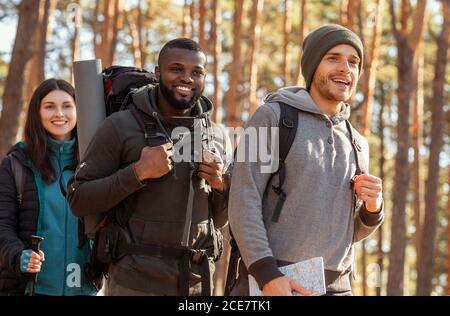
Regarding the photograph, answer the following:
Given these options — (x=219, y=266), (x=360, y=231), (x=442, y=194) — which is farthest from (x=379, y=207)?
(x=442, y=194)

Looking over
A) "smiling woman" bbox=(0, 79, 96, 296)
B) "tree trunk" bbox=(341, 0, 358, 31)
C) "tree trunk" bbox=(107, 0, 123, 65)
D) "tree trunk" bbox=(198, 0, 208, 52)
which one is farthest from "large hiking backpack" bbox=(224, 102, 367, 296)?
"tree trunk" bbox=(107, 0, 123, 65)

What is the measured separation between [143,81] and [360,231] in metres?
1.57

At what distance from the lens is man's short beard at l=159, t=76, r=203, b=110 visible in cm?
482

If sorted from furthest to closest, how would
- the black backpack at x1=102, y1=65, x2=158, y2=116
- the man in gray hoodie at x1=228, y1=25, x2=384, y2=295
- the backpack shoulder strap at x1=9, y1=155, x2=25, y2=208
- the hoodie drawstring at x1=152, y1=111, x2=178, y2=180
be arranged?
1. the backpack shoulder strap at x1=9, y1=155, x2=25, y2=208
2. the black backpack at x1=102, y1=65, x2=158, y2=116
3. the hoodie drawstring at x1=152, y1=111, x2=178, y2=180
4. the man in gray hoodie at x1=228, y1=25, x2=384, y2=295

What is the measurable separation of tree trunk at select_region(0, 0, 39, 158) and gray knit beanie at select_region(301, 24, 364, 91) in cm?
630

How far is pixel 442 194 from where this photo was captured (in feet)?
97.7

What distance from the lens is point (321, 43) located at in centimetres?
439

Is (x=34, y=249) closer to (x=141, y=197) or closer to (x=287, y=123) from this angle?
(x=141, y=197)

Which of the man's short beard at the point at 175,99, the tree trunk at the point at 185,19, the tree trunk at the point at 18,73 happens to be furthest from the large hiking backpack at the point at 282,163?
the tree trunk at the point at 185,19

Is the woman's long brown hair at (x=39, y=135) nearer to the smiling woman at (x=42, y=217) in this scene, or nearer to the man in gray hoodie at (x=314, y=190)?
the smiling woman at (x=42, y=217)

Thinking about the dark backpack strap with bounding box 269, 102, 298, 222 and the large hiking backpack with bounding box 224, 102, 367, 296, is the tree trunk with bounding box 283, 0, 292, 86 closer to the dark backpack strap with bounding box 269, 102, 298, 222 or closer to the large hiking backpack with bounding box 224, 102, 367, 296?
the large hiking backpack with bounding box 224, 102, 367, 296

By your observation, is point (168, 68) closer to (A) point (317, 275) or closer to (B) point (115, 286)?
(B) point (115, 286)
